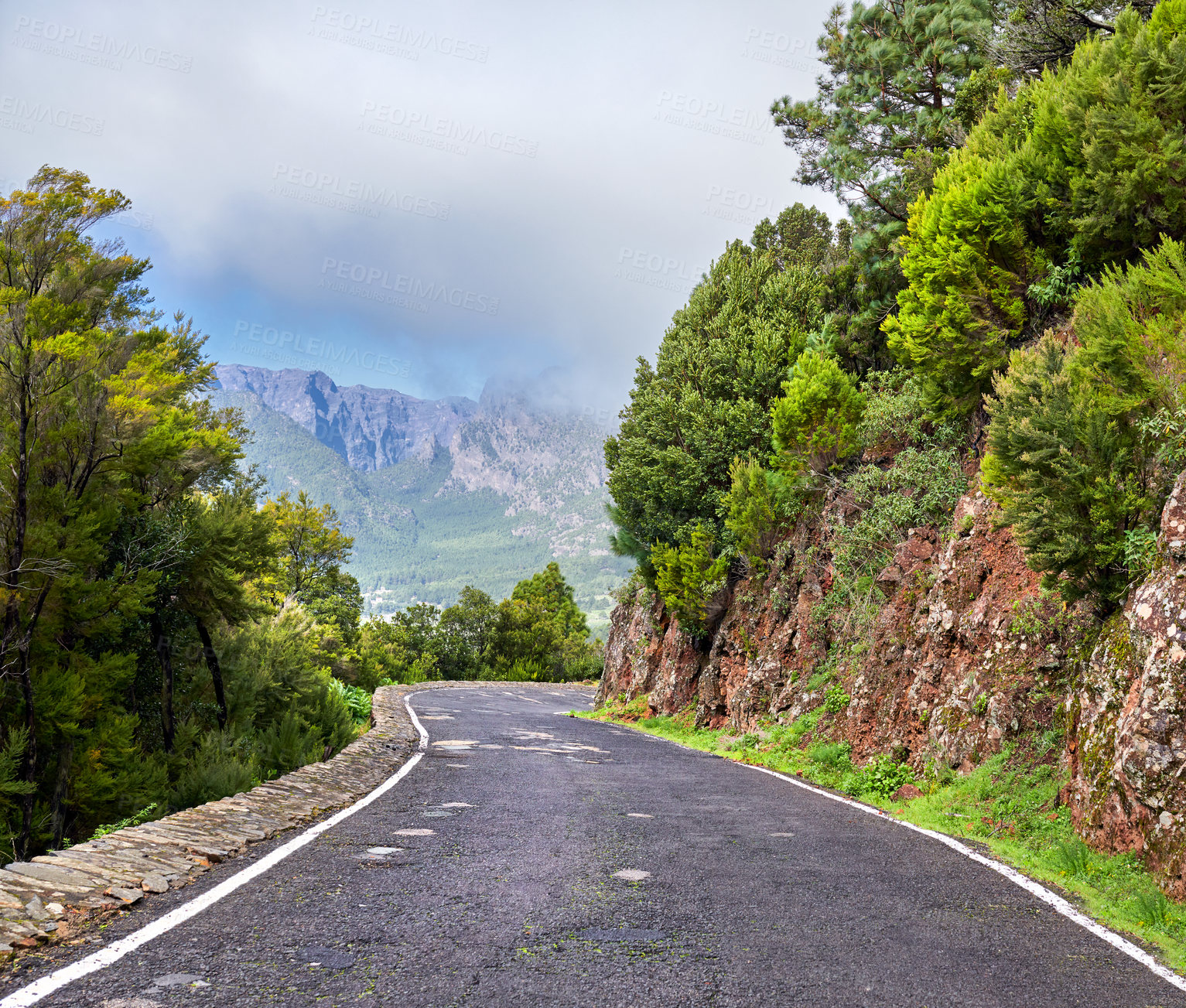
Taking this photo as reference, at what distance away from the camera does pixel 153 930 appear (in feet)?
12.4

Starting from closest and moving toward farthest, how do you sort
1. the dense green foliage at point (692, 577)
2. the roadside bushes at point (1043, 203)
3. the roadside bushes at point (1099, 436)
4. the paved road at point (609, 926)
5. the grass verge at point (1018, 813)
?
the paved road at point (609, 926) → the grass verge at point (1018, 813) → the roadside bushes at point (1099, 436) → the roadside bushes at point (1043, 203) → the dense green foliage at point (692, 577)

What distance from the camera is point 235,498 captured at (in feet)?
49.2

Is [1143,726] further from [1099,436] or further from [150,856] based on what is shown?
[150,856]

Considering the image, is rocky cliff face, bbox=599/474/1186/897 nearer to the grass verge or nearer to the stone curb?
the grass verge

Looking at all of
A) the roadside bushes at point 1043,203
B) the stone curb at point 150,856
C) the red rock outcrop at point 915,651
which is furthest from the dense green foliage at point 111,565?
the roadside bushes at point 1043,203

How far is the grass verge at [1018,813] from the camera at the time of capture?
495 centimetres

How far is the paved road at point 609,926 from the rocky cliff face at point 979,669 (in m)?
1.40

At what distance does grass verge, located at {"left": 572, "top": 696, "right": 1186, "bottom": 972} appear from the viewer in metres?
4.95

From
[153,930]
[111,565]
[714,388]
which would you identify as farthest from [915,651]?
[714,388]

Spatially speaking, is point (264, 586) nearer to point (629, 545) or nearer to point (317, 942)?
point (629, 545)

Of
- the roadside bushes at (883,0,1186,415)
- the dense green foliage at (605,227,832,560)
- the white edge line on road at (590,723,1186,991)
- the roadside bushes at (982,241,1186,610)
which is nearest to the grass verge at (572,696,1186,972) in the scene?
the white edge line on road at (590,723,1186,991)

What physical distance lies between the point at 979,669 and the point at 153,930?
908 centimetres

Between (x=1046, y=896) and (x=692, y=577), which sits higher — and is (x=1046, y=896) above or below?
below

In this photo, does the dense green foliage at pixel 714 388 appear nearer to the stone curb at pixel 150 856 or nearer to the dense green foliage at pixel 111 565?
the dense green foliage at pixel 111 565
